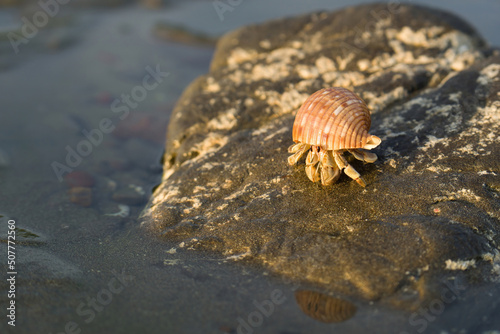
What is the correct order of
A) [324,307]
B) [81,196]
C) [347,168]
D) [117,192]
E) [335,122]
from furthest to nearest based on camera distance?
[117,192] → [81,196] → [347,168] → [335,122] → [324,307]

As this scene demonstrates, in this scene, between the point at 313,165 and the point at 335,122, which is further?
the point at 313,165

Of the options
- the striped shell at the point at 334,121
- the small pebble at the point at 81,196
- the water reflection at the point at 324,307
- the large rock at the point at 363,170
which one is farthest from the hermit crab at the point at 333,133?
the small pebble at the point at 81,196

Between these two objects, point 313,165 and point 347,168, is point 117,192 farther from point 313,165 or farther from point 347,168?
point 347,168

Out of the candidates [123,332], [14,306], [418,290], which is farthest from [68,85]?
[418,290]

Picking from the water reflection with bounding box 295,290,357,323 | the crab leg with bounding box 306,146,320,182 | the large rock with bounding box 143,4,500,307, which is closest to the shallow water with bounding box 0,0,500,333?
the water reflection with bounding box 295,290,357,323

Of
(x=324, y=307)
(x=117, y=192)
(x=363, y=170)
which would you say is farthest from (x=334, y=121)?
(x=117, y=192)

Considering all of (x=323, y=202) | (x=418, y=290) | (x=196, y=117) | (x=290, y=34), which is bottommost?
(x=418, y=290)

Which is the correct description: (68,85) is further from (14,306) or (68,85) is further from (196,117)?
(14,306)
